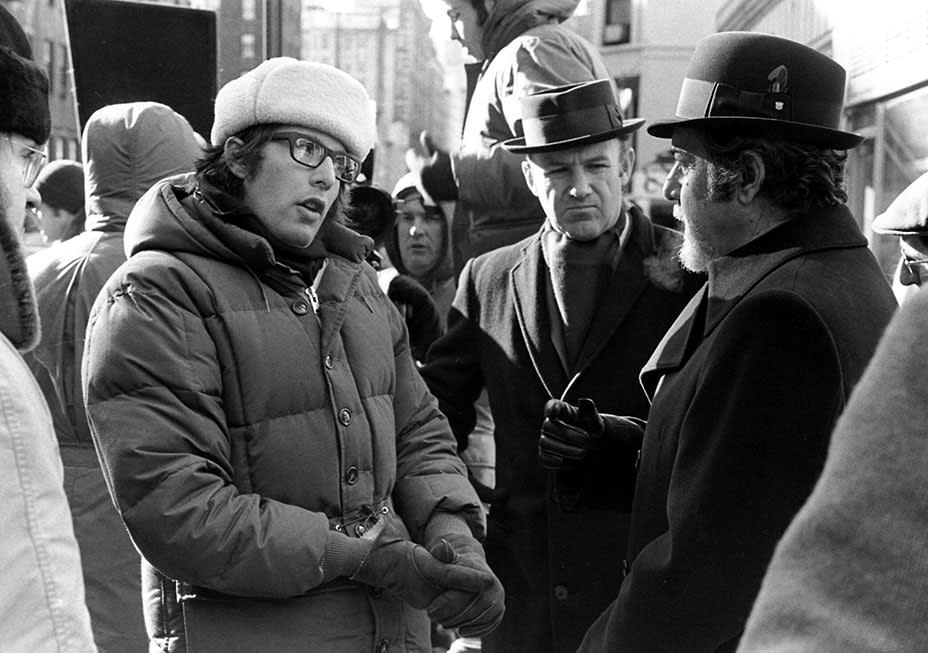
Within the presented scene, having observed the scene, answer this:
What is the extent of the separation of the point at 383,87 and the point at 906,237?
45010 mm

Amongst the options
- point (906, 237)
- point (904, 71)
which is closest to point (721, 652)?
point (906, 237)

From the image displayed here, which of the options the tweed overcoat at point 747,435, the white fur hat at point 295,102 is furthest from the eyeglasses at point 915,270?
the white fur hat at point 295,102

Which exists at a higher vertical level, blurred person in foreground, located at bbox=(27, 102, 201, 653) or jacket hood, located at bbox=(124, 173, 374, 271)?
jacket hood, located at bbox=(124, 173, 374, 271)

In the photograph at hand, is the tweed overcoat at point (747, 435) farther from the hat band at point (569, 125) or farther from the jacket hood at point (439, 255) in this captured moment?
the jacket hood at point (439, 255)

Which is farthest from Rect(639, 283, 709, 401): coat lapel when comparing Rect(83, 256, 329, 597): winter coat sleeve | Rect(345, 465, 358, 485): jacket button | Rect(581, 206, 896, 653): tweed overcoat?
Rect(83, 256, 329, 597): winter coat sleeve

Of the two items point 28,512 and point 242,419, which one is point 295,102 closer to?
point 242,419

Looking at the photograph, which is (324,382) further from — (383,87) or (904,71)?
(383,87)

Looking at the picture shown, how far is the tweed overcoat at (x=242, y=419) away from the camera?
99.1 inches

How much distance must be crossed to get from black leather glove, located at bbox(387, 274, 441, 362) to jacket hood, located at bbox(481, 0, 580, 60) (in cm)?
98

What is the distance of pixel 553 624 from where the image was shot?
3508 millimetres

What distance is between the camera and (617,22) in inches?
1190

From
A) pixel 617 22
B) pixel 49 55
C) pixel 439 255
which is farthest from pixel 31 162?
pixel 49 55

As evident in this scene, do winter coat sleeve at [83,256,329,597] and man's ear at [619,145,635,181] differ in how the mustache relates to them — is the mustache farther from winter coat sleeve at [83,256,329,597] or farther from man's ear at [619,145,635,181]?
man's ear at [619,145,635,181]

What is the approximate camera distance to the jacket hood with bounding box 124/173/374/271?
2738mm
